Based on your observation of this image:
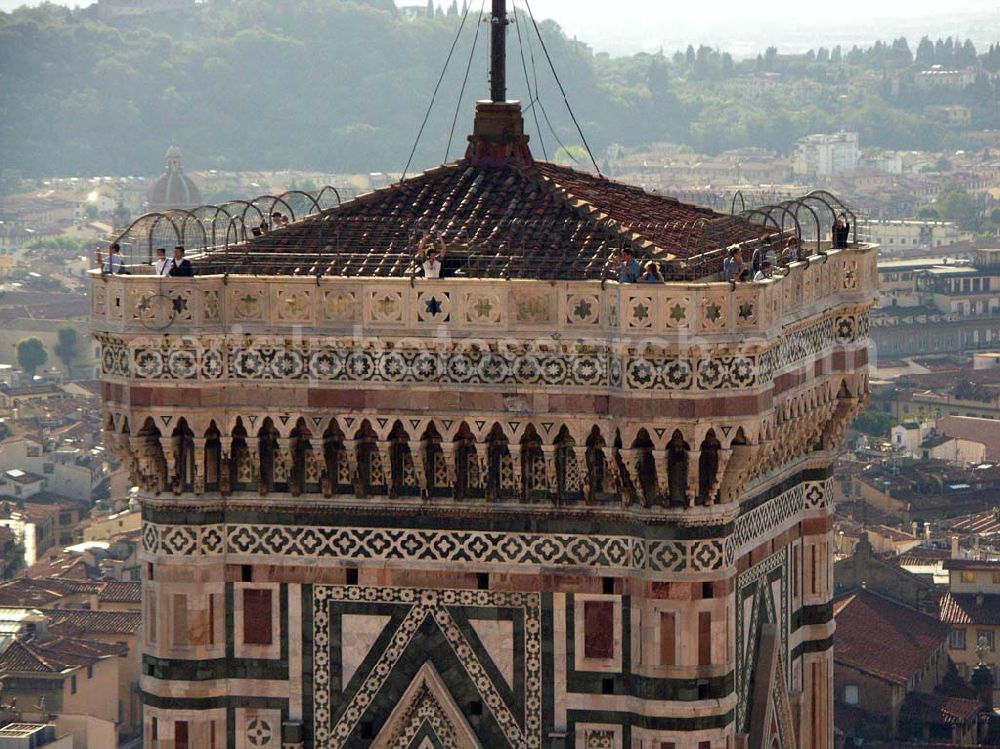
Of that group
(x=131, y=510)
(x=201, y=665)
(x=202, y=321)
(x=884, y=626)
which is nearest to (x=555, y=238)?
(x=202, y=321)

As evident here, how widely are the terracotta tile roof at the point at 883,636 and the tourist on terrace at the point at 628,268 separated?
75994mm

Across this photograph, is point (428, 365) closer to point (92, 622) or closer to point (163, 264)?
point (163, 264)

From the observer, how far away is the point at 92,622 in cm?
9350

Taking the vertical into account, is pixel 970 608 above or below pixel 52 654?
below

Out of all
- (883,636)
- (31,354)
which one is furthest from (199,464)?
(31,354)

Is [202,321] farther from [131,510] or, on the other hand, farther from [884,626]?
[131,510]

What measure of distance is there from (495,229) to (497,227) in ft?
0.08

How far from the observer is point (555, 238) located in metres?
17.5

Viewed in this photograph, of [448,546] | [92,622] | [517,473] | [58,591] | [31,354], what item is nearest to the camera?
[517,473]

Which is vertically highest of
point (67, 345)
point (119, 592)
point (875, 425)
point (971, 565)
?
point (67, 345)

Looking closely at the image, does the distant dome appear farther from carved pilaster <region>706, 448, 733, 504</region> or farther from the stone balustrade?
carved pilaster <region>706, 448, 733, 504</region>

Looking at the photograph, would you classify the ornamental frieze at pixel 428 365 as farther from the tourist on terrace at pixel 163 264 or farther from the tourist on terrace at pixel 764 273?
the tourist on terrace at pixel 163 264

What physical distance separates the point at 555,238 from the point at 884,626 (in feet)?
271

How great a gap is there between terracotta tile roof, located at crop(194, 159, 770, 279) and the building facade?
1.4 inches
